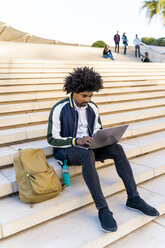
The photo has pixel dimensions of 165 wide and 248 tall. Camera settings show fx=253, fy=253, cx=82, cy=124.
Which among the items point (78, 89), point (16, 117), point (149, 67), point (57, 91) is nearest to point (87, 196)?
point (78, 89)

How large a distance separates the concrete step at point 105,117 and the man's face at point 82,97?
1.43m

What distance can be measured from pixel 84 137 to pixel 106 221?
83 cm

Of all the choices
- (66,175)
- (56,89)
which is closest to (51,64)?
(56,89)

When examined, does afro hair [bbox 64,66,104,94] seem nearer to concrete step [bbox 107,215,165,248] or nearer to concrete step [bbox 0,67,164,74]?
concrete step [bbox 107,215,165,248]

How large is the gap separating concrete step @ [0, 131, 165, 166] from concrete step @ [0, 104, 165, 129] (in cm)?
49

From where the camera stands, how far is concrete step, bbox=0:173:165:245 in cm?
215

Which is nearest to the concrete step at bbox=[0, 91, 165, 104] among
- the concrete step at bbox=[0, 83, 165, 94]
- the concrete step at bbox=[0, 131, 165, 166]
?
the concrete step at bbox=[0, 83, 165, 94]

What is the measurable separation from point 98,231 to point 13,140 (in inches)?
69.7

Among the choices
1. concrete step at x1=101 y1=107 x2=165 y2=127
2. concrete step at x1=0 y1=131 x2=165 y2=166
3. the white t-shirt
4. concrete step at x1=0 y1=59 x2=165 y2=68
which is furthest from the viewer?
concrete step at x1=0 y1=59 x2=165 y2=68

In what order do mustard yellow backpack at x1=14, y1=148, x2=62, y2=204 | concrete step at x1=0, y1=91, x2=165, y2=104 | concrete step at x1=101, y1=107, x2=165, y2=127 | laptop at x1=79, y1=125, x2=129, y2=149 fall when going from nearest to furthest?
mustard yellow backpack at x1=14, y1=148, x2=62, y2=204
laptop at x1=79, y1=125, x2=129, y2=149
concrete step at x1=101, y1=107, x2=165, y2=127
concrete step at x1=0, y1=91, x2=165, y2=104

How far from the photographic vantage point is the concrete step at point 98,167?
255 centimetres

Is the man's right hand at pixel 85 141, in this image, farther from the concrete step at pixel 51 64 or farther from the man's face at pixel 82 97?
the concrete step at pixel 51 64

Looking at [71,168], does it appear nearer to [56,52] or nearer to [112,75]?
[112,75]

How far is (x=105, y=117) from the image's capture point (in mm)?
4543
